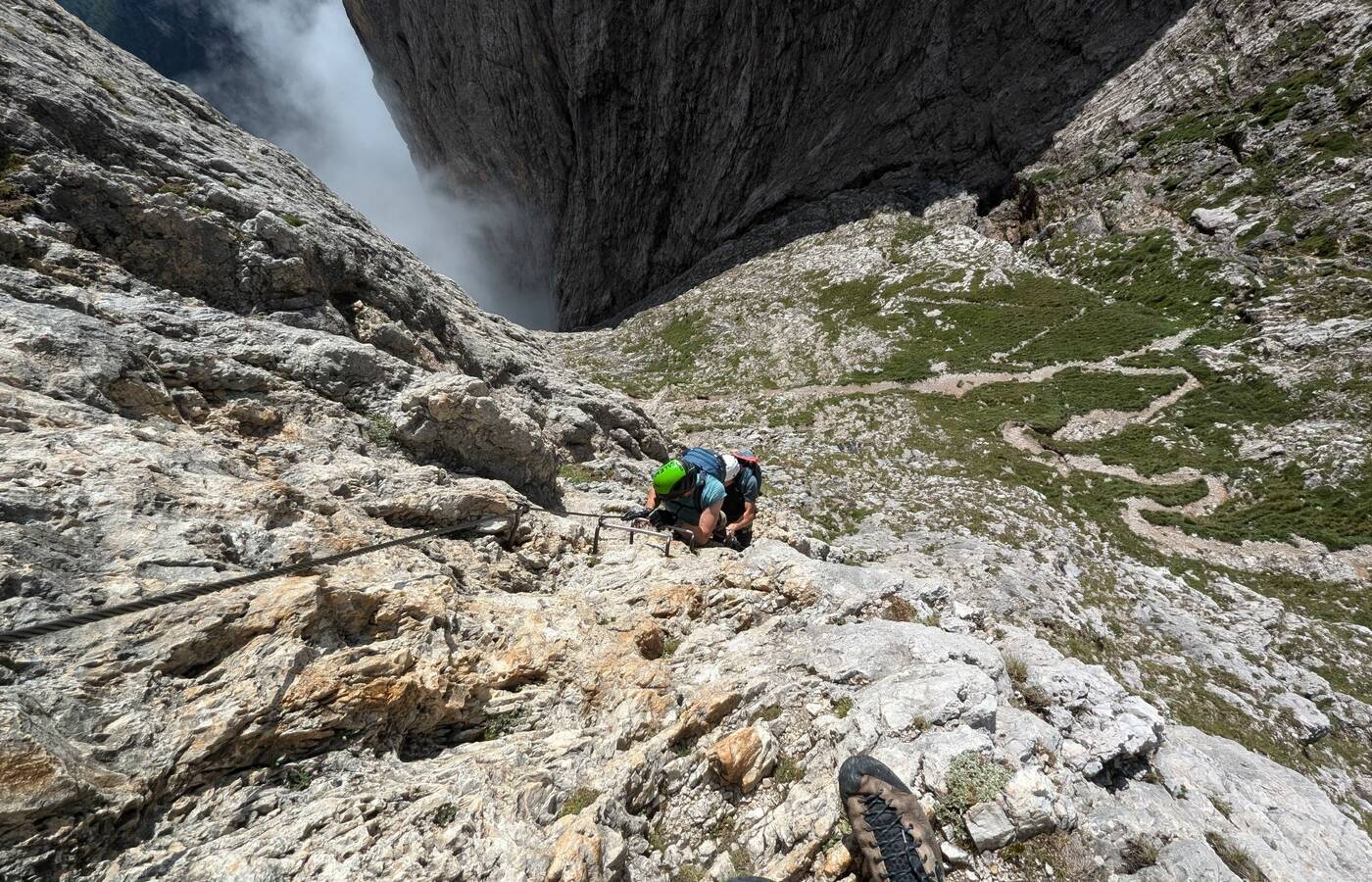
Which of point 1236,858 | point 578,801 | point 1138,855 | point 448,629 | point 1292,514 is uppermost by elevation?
point 448,629

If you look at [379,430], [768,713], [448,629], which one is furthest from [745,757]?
[379,430]

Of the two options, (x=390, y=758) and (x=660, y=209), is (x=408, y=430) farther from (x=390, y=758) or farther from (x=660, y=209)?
(x=660, y=209)

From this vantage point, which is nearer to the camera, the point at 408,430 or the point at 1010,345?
the point at 408,430

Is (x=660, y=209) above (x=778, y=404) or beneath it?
above

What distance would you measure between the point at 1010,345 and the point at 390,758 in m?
35.4

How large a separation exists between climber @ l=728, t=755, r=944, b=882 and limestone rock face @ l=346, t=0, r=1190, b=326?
177 ft

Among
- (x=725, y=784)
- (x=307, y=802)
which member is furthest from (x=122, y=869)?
(x=725, y=784)

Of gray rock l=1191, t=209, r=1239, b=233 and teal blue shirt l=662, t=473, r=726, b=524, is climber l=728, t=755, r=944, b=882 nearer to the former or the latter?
teal blue shirt l=662, t=473, r=726, b=524

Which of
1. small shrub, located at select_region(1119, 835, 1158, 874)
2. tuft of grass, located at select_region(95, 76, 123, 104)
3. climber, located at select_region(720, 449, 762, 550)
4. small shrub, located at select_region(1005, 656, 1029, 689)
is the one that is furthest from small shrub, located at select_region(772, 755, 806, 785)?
tuft of grass, located at select_region(95, 76, 123, 104)

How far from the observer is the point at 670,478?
8984 millimetres

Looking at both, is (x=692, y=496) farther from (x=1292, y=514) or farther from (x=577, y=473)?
(x=1292, y=514)

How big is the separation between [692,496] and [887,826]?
5.72 meters

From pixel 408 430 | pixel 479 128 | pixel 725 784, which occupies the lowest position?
pixel 725 784

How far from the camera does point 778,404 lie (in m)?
29.1
